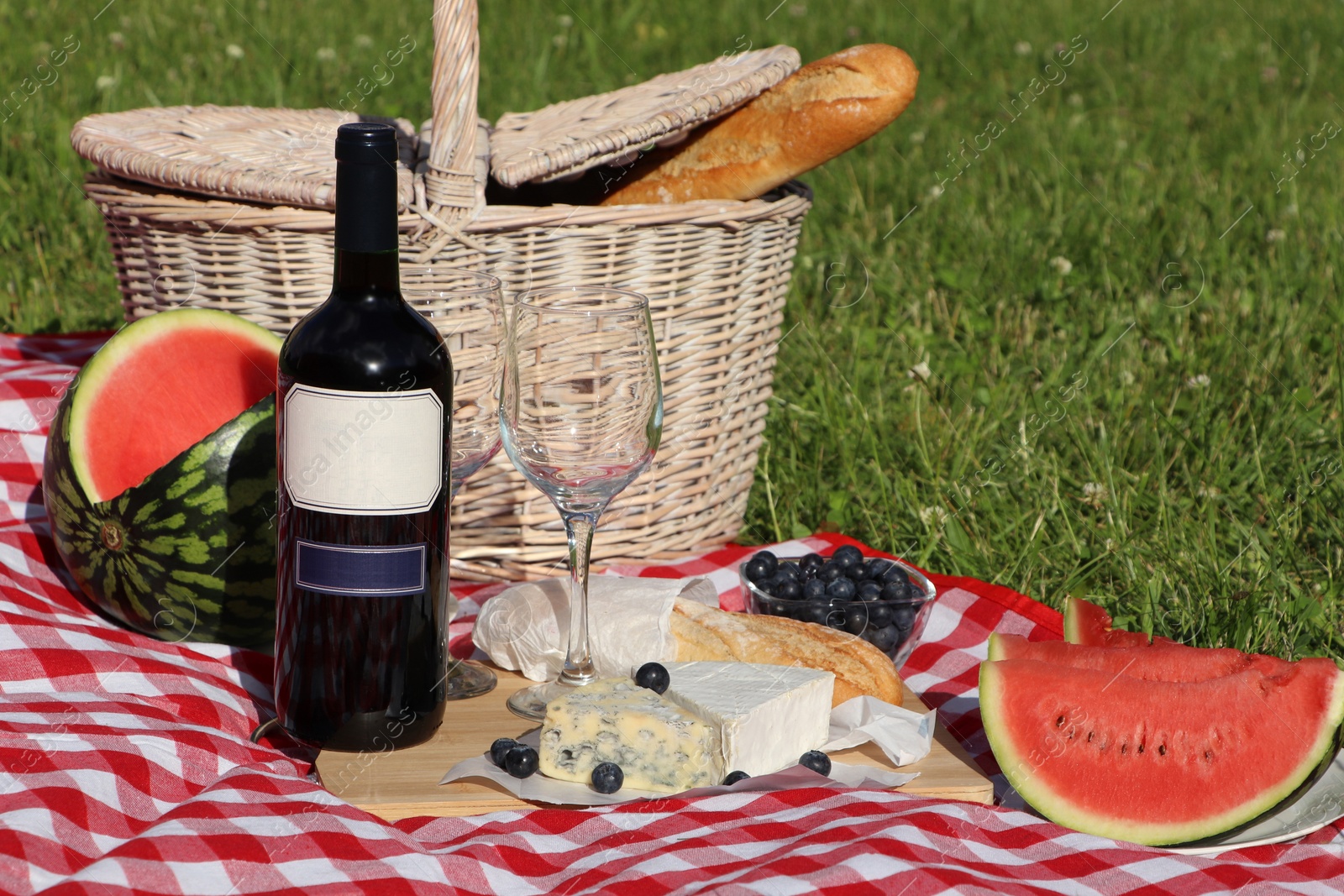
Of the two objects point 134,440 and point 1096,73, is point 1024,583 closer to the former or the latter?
point 134,440

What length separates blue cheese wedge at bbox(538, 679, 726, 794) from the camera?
1.86 metres

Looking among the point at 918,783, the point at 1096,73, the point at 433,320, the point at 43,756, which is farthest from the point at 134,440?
the point at 1096,73

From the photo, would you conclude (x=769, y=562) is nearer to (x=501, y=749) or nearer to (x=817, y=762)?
(x=817, y=762)

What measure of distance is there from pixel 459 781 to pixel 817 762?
0.53 metres

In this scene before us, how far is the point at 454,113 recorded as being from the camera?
7.80 feet

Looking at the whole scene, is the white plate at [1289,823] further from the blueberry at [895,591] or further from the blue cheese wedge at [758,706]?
the blueberry at [895,591]

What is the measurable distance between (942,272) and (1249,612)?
2176 millimetres

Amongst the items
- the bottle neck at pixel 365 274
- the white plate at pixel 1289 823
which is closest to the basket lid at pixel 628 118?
the bottle neck at pixel 365 274

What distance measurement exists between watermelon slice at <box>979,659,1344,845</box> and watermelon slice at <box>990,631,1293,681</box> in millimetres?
79

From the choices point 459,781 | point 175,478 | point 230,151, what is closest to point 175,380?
point 175,478

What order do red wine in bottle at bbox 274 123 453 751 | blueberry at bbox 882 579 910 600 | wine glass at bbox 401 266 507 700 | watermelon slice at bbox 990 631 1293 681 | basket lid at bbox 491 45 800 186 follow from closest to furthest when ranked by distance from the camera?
red wine in bottle at bbox 274 123 453 751, watermelon slice at bbox 990 631 1293 681, wine glass at bbox 401 266 507 700, blueberry at bbox 882 579 910 600, basket lid at bbox 491 45 800 186

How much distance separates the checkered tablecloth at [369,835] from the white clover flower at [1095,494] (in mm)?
1138

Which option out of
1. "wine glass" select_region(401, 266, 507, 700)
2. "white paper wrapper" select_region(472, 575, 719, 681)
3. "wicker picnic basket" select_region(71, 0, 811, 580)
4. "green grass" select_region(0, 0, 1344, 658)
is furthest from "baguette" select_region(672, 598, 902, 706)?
"green grass" select_region(0, 0, 1344, 658)

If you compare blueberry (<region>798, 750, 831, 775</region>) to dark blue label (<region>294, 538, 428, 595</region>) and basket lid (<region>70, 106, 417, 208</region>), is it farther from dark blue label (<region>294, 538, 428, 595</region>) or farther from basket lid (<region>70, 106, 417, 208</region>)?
basket lid (<region>70, 106, 417, 208</region>)
